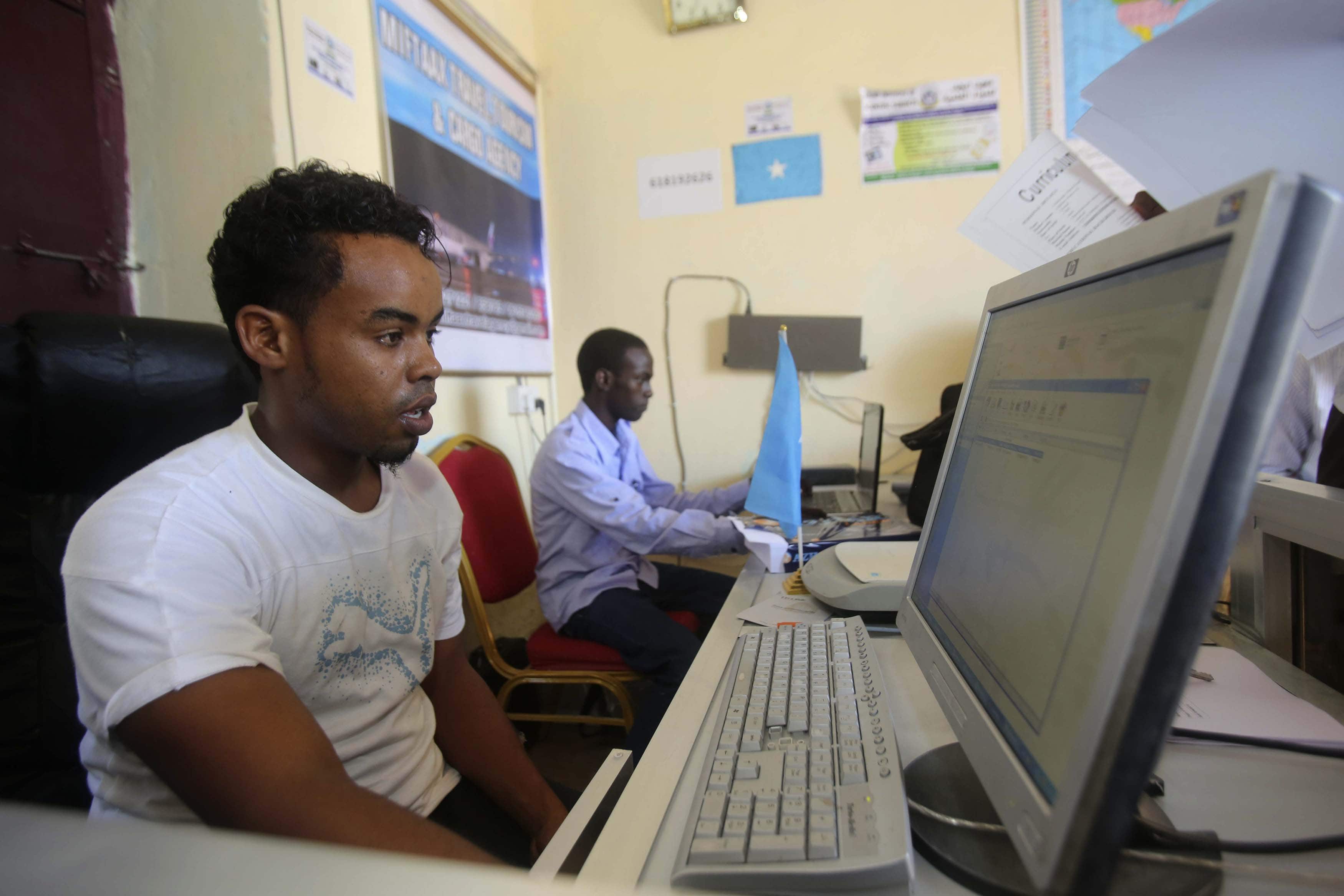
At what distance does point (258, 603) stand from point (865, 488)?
1.49 m

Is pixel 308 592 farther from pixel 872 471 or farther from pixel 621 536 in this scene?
pixel 872 471

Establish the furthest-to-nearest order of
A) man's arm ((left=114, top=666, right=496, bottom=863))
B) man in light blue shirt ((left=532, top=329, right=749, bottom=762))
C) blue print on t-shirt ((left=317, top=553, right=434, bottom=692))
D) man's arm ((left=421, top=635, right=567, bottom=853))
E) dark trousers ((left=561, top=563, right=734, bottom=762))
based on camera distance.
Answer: man in light blue shirt ((left=532, top=329, right=749, bottom=762))
dark trousers ((left=561, top=563, right=734, bottom=762))
man's arm ((left=421, top=635, right=567, bottom=853))
blue print on t-shirt ((left=317, top=553, right=434, bottom=692))
man's arm ((left=114, top=666, right=496, bottom=863))

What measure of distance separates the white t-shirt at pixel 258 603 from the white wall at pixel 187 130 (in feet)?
2.39

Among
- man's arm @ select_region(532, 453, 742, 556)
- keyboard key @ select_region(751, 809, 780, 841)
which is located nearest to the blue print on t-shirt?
keyboard key @ select_region(751, 809, 780, 841)

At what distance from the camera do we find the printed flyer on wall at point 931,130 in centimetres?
205

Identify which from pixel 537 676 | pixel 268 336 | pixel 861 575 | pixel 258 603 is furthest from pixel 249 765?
pixel 537 676

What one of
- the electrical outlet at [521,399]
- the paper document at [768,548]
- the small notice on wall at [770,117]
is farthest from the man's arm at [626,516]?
the small notice on wall at [770,117]

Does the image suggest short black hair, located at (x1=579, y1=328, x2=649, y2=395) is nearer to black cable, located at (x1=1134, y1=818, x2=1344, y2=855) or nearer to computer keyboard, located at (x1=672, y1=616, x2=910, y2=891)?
computer keyboard, located at (x1=672, y1=616, x2=910, y2=891)

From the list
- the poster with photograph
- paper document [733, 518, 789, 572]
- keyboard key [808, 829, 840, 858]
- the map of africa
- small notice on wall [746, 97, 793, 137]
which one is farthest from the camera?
small notice on wall [746, 97, 793, 137]

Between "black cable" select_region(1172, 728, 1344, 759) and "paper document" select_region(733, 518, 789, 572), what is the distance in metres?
0.66

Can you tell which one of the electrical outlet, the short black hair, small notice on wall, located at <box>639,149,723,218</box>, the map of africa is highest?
the map of africa

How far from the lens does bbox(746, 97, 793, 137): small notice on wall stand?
219 centimetres

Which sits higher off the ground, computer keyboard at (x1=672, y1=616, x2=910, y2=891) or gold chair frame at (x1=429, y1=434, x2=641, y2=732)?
computer keyboard at (x1=672, y1=616, x2=910, y2=891)

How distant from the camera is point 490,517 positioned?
1.60 metres
